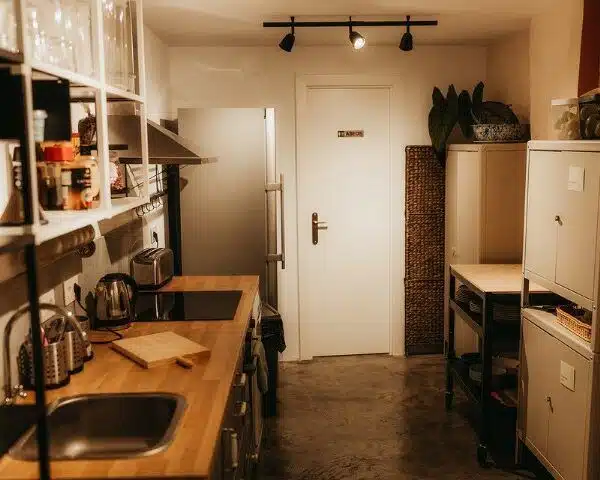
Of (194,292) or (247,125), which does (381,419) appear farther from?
(247,125)

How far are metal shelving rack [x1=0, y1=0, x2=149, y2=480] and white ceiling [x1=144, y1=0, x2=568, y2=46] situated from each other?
4.15 ft

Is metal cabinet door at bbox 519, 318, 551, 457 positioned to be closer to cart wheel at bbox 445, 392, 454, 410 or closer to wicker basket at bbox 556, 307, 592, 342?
wicker basket at bbox 556, 307, 592, 342

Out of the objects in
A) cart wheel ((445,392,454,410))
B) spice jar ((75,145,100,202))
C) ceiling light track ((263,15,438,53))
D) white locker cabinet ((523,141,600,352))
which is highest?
ceiling light track ((263,15,438,53))

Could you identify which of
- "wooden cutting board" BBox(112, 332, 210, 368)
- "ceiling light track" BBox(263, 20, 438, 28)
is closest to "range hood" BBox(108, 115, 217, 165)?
"wooden cutting board" BBox(112, 332, 210, 368)

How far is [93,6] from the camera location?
2.23m

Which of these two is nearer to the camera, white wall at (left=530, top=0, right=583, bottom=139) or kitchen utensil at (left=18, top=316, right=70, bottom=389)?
kitchen utensil at (left=18, top=316, right=70, bottom=389)

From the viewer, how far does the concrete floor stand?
350cm

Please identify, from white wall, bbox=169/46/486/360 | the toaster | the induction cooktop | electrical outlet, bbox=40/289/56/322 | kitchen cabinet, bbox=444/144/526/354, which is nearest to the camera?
electrical outlet, bbox=40/289/56/322

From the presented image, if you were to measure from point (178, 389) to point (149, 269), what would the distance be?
149 centimetres

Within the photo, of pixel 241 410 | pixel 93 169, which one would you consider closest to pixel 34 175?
pixel 93 169

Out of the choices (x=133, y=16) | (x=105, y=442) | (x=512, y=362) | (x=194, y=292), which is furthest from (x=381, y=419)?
(x=133, y=16)

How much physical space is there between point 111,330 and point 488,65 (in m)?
3.57

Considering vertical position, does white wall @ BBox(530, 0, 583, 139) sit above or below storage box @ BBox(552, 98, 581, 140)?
above

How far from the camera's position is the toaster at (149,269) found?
3.61 metres
